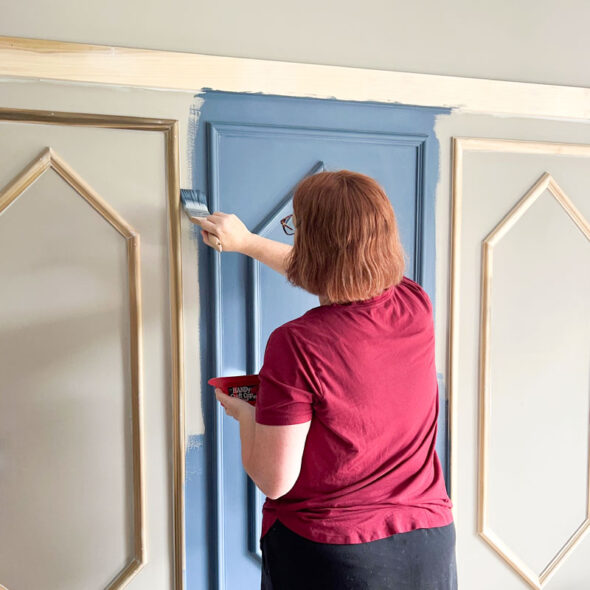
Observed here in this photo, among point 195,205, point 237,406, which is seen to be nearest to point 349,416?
point 237,406

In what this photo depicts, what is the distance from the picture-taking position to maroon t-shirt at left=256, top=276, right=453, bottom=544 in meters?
1.01

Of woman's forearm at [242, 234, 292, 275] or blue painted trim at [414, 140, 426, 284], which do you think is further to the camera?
blue painted trim at [414, 140, 426, 284]

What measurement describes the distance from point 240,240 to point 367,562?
78 cm

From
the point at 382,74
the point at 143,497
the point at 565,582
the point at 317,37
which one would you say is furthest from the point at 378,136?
the point at 565,582

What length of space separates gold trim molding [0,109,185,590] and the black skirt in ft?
1.47

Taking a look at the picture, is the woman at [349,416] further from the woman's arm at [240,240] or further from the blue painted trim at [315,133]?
the blue painted trim at [315,133]

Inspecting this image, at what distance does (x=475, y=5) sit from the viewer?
5.51 feet

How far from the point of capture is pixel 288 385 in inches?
39.2

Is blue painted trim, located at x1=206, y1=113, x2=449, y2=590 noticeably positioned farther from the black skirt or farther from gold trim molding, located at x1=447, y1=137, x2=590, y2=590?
the black skirt

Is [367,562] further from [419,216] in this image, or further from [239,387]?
[419,216]

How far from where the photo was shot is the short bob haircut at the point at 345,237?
40.6 inches

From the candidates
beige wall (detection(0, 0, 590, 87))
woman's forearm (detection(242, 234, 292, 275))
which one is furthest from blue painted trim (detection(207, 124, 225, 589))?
beige wall (detection(0, 0, 590, 87))

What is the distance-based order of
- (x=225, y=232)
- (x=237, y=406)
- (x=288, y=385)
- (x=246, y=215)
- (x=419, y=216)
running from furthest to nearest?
(x=419, y=216) → (x=246, y=215) → (x=225, y=232) → (x=237, y=406) → (x=288, y=385)

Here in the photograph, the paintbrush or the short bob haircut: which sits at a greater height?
the paintbrush
